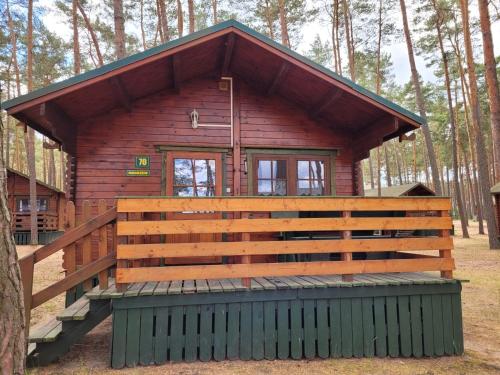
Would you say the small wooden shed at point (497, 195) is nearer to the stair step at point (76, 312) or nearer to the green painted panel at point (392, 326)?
the green painted panel at point (392, 326)

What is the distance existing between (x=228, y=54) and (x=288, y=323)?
14.6 feet

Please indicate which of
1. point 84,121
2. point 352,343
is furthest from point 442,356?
point 84,121

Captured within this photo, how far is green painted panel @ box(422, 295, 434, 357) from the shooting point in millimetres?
4035

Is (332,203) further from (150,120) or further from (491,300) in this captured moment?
(491,300)

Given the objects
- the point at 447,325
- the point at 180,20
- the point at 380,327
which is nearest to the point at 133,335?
the point at 380,327

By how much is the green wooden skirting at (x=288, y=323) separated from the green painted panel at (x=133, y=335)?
10 millimetres

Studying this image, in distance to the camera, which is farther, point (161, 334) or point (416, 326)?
point (416, 326)

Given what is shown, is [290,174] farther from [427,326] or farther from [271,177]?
[427,326]

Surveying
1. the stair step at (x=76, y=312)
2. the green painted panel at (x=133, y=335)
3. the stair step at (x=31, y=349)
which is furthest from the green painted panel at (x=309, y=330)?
the stair step at (x=31, y=349)

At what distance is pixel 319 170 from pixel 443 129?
26067 millimetres

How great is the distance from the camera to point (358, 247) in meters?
4.12

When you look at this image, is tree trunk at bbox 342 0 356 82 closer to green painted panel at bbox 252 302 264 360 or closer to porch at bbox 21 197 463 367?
porch at bbox 21 197 463 367

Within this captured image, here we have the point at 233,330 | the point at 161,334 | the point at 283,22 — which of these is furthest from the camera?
the point at 283,22

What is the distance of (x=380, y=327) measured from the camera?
13.2ft
